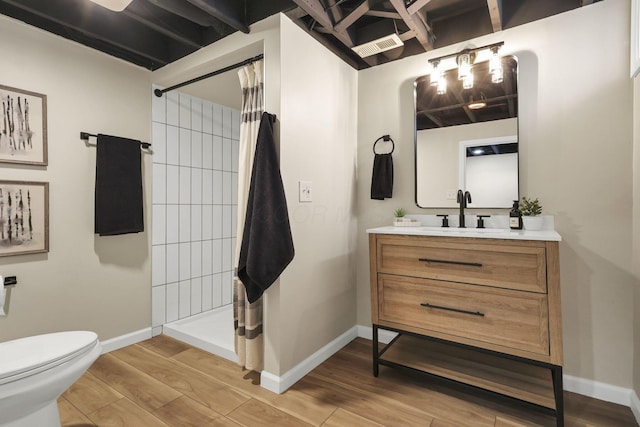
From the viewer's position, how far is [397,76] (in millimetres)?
2387

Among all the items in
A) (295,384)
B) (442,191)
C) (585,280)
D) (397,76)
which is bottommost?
(295,384)

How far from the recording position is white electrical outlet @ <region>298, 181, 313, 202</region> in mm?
1954

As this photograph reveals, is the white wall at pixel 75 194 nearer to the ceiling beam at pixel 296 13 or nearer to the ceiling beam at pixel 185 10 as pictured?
the ceiling beam at pixel 185 10

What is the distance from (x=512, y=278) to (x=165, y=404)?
1.97 m

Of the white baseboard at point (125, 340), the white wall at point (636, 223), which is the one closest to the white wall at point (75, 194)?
the white baseboard at point (125, 340)

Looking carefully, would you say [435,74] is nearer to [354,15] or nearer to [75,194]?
[354,15]

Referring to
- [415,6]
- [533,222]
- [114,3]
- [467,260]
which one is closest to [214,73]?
[114,3]

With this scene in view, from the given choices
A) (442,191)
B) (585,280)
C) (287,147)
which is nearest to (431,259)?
(442,191)

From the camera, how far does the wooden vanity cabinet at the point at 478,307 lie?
4.84 feet

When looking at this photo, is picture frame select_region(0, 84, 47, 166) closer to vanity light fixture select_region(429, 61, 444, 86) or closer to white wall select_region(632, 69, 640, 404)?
vanity light fixture select_region(429, 61, 444, 86)

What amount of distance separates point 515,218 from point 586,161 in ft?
1.66

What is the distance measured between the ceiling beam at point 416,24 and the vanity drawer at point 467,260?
4.30ft

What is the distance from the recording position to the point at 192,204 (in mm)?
2885

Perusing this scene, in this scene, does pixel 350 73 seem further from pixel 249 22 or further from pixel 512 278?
pixel 512 278
